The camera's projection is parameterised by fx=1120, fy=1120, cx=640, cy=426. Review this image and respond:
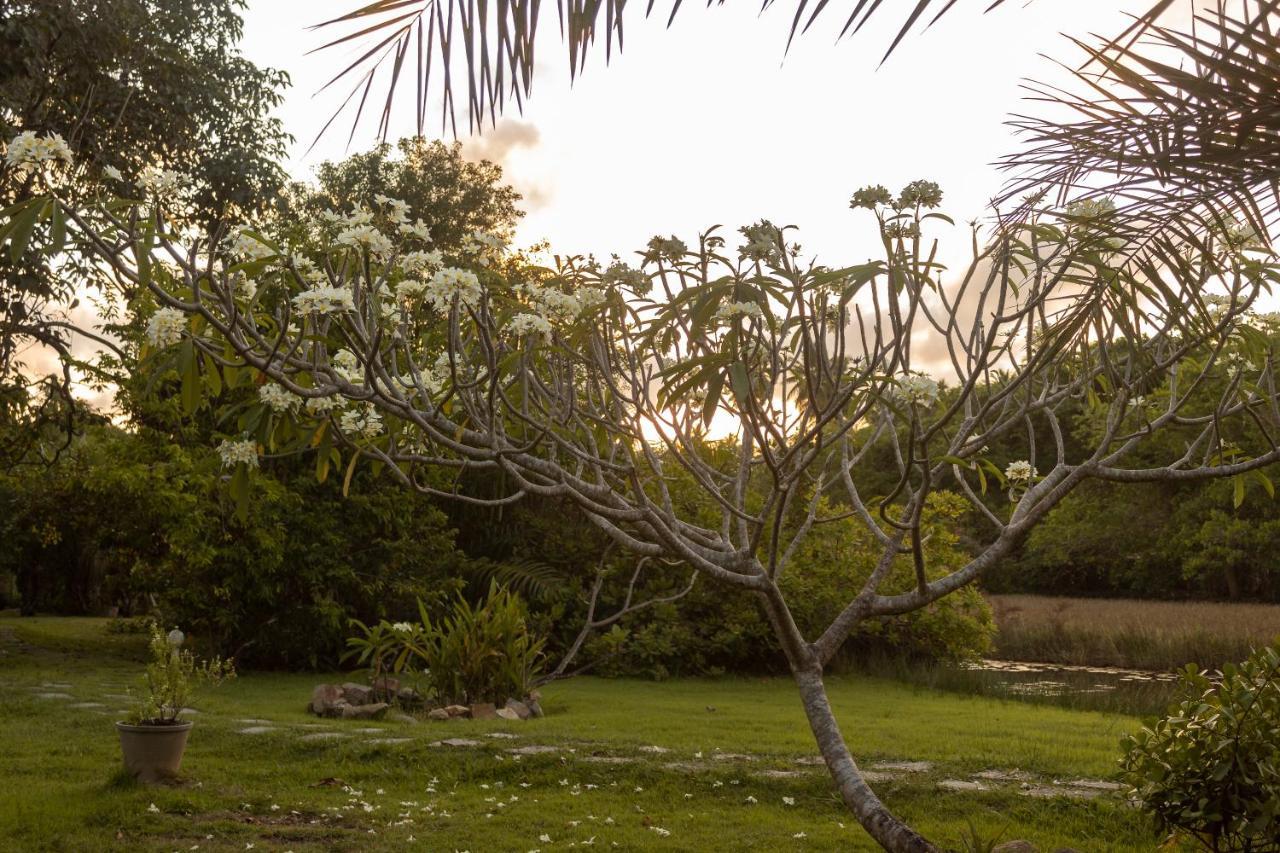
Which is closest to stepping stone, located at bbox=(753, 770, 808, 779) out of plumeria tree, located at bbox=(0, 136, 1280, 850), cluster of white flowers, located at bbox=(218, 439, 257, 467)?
plumeria tree, located at bbox=(0, 136, 1280, 850)

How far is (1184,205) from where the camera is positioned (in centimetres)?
294

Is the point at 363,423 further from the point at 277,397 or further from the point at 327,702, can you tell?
the point at 327,702

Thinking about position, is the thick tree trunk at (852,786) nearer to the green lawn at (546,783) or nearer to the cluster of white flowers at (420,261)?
the green lawn at (546,783)

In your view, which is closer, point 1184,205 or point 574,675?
point 1184,205

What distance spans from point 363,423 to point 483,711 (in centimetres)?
472

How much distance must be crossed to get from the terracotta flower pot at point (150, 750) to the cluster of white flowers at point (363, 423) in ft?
7.45

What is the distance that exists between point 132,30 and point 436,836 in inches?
368

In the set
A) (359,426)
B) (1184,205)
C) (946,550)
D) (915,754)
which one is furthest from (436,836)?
(946,550)

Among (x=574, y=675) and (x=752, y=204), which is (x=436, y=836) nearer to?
(x=752, y=204)

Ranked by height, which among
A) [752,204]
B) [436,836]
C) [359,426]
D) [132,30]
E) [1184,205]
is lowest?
[436,836]

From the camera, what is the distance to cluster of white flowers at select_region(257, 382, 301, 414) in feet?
11.4

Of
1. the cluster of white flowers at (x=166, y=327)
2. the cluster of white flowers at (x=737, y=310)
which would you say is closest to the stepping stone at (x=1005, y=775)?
the cluster of white flowers at (x=737, y=310)

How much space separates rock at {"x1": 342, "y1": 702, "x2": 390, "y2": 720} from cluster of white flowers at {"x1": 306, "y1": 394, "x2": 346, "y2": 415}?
4998 millimetres

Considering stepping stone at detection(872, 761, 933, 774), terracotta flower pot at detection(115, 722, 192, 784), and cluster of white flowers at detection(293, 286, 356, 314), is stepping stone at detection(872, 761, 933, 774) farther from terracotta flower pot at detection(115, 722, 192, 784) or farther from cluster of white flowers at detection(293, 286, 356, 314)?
cluster of white flowers at detection(293, 286, 356, 314)
